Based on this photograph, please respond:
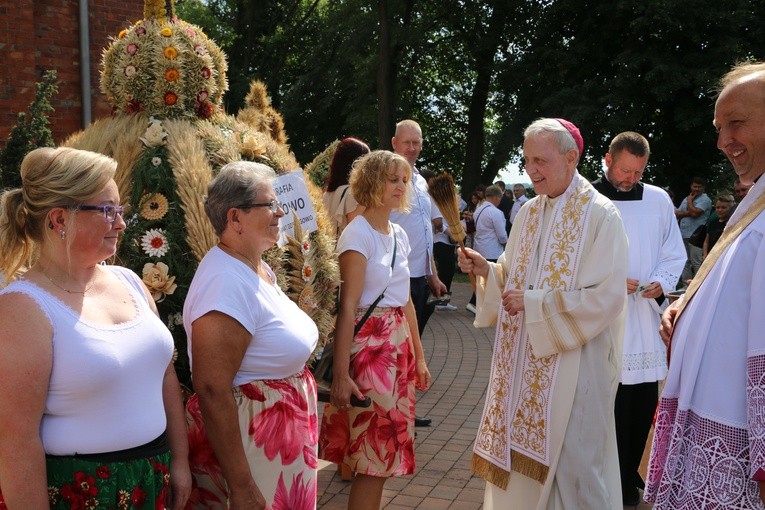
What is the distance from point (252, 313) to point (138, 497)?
2.29 feet

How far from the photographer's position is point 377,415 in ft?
13.0

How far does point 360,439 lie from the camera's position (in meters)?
3.94

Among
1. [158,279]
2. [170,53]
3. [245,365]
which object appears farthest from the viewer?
[170,53]

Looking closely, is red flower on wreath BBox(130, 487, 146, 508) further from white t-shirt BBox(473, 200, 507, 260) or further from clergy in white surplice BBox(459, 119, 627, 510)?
white t-shirt BBox(473, 200, 507, 260)

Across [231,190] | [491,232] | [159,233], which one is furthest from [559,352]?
[491,232]

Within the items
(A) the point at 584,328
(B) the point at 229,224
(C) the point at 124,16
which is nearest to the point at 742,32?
(C) the point at 124,16

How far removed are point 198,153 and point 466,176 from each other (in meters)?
20.5

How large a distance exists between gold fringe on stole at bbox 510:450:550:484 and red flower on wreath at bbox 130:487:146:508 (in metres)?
2.03

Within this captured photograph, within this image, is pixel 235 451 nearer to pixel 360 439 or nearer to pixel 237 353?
pixel 237 353

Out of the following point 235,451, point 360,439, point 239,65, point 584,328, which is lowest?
point 360,439

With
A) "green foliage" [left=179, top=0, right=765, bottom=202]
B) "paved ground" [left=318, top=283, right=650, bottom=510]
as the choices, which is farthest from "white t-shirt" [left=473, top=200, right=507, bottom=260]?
"green foliage" [left=179, top=0, right=765, bottom=202]

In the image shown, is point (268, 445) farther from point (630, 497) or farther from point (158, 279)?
point (630, 497)

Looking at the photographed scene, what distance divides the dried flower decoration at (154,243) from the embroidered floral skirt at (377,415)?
1315 mm

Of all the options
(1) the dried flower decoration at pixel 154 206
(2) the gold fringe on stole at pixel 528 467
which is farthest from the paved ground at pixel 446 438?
(1) the dried flower decoration at pixel 154 206
